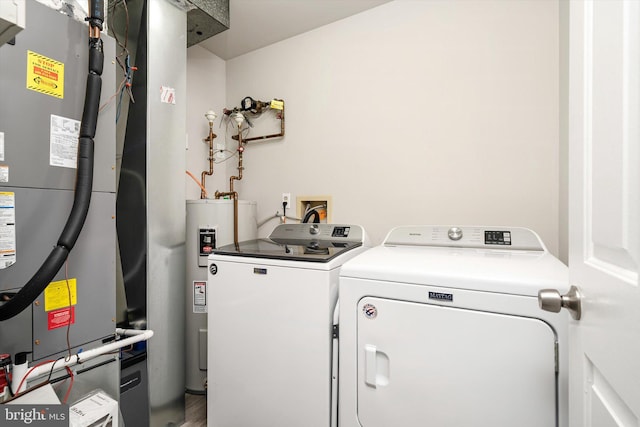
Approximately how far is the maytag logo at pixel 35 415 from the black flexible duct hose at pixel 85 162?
304 mm

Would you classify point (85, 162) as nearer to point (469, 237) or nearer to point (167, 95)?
point (167, 95)

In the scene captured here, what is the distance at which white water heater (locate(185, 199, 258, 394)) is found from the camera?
1849 millimetres

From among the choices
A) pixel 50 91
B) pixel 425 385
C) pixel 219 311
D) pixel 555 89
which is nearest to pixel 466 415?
pixel 425 385

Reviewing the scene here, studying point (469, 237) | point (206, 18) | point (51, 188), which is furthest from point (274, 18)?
point (469, 237)

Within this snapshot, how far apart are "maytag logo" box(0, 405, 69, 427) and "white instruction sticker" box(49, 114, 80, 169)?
71cm

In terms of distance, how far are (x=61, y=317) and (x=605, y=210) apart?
4.86 feet

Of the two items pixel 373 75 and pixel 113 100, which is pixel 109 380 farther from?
pixel 373 75

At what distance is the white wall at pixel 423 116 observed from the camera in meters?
1.59

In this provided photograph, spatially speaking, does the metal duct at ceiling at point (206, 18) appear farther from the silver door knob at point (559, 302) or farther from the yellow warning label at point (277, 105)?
the silver door knob at point (559, 302)

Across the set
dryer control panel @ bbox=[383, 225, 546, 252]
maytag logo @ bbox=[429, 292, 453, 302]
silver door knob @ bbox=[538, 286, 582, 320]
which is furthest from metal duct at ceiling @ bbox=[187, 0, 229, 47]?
silver door knob @ bbox=[538, 286, 582, 320]

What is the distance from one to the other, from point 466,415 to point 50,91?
5.70 feet

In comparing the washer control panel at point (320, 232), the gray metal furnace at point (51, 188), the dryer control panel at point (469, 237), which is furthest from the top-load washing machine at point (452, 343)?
the gray metal furnace at point (51, 188)

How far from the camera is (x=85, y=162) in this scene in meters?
0.99

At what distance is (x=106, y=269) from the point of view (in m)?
1.13
